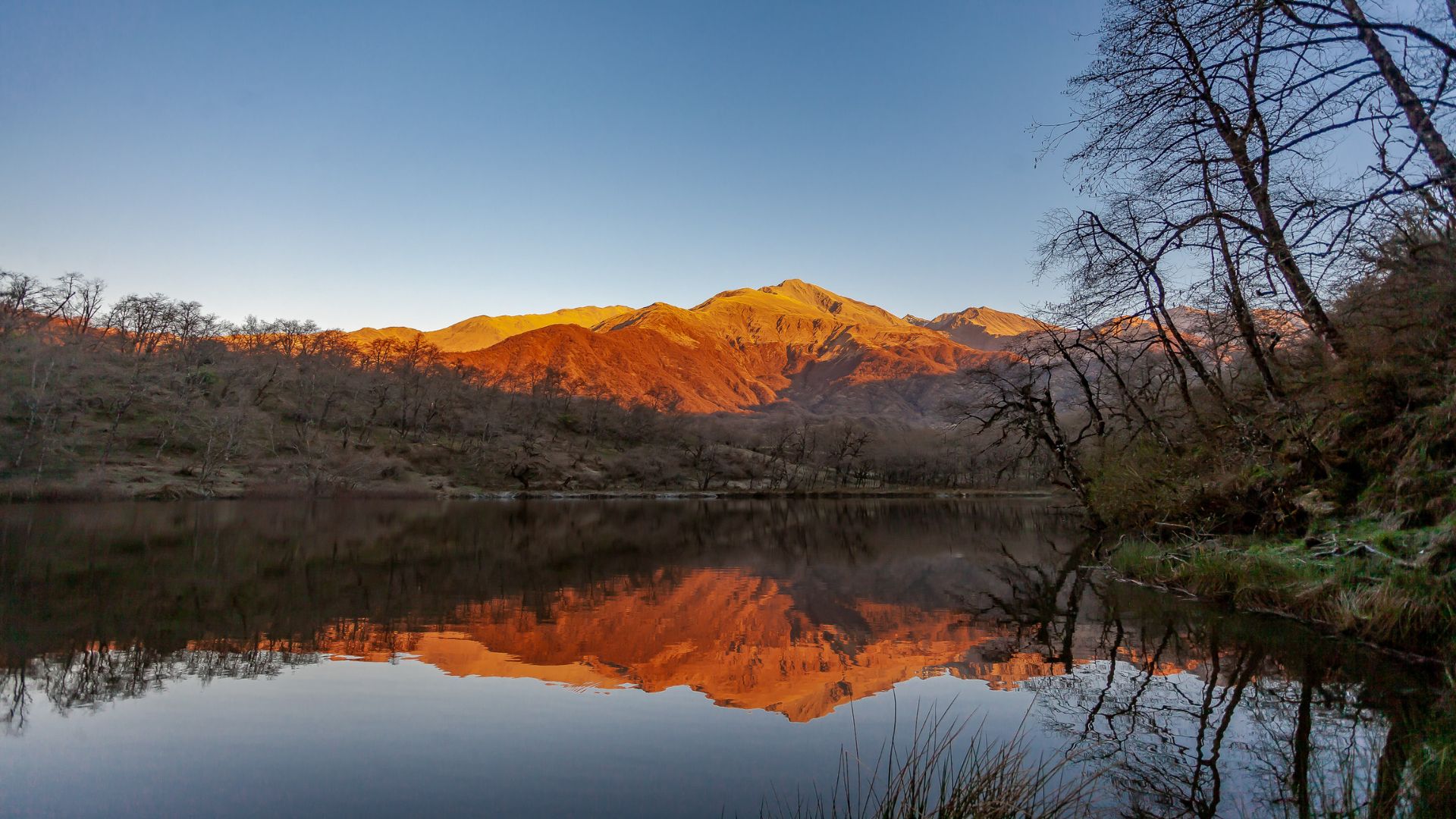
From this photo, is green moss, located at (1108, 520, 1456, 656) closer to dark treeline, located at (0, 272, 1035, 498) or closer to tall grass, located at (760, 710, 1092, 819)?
A: tall grass, located at (760, 710, 1092, 819)

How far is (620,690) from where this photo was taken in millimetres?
10039

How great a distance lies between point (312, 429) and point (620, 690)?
319 ft

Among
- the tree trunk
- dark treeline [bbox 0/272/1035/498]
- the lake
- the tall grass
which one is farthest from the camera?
dark treeline [bbox 0/272/1035/498]

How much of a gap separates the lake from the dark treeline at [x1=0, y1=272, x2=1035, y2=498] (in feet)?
93.1

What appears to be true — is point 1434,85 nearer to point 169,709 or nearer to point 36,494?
point 169,709

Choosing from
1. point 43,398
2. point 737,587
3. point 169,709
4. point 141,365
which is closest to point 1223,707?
point 169,709

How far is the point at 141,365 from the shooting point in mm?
79812

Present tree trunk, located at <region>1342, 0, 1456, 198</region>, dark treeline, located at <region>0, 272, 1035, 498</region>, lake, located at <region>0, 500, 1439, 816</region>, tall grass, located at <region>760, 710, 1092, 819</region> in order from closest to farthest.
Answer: tall grass, located at <region>760, 710, 1092, 819</region> < lake, located at <region>0, 500, 1439, 816</region> < tree trunk, located at <region>1342, 0, 1456, 198</region> < dark treeline, located at <region>0, 272, 1035, 498</region>

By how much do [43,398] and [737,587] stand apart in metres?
59.7

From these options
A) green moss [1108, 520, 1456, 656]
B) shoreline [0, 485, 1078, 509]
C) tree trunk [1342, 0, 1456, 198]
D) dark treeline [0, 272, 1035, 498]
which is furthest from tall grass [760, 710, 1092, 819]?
dark treeline [0, 272, 1035, 498]

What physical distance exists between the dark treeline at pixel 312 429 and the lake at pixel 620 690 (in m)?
28.4

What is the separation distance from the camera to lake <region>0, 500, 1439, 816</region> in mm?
6348

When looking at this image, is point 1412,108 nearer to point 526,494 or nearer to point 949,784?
point 949,784

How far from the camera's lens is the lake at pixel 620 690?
635cm
